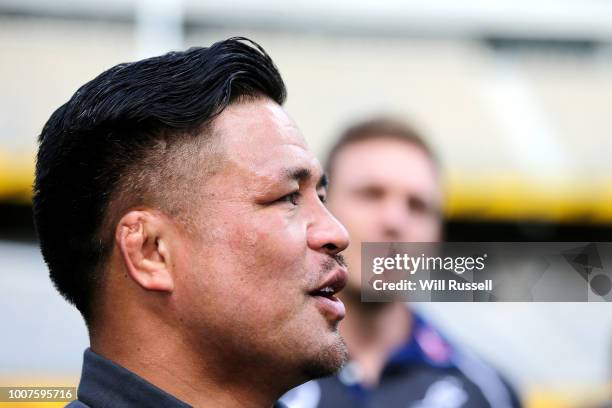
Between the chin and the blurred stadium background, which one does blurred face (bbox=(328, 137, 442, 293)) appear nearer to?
the chin

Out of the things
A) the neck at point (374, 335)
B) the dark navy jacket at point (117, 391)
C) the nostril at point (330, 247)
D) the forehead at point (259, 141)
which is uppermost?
the neck at point (374, 335)

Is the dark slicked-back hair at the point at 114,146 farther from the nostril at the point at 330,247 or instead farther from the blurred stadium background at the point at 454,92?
the blurred stadium background at the point at 454,92

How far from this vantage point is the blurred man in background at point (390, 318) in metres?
2.44

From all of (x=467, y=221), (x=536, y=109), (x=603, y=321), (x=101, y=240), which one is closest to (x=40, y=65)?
(x=467, y=221)

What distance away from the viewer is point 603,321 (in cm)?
581

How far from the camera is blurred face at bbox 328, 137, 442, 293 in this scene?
245 cm

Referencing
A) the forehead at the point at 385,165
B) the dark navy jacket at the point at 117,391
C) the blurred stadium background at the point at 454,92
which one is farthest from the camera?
the blurred stadium background at the point at 454,92

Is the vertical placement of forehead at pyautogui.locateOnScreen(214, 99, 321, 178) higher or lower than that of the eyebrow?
higher

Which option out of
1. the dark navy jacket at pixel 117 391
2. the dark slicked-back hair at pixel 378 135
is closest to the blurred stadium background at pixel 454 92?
the dark slicked-back hair at pixel 378 135

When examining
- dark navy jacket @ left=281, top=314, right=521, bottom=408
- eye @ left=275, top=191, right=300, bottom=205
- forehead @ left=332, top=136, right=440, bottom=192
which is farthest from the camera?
forehead @ left=332, top=136, right=440, bottom=192

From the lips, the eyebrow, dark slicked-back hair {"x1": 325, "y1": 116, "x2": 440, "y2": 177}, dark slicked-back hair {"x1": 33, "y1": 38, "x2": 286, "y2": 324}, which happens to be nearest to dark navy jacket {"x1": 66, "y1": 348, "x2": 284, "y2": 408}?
dark slicked-back hair {"x1": 33, "y1": 38, "x2": 286, "y2": 324}

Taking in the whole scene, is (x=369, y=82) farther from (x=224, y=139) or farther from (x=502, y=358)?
(x=224, y=139)

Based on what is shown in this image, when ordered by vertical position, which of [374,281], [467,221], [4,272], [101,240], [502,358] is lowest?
[101,240]

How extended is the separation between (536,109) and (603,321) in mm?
1895
